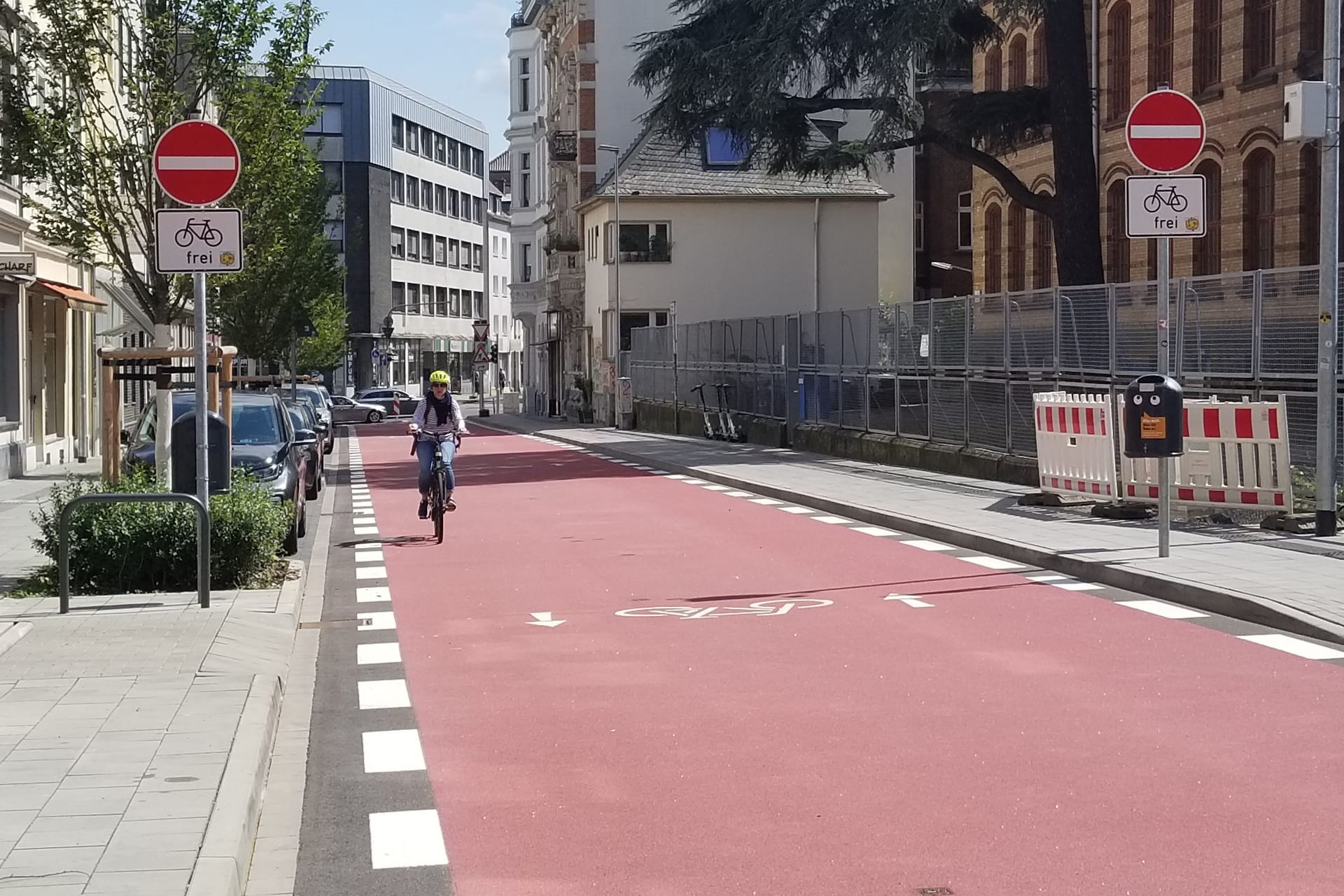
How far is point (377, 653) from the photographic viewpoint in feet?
33.9

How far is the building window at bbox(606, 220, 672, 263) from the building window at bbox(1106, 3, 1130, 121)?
22.4 meters

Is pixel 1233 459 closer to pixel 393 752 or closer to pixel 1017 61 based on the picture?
pixel 393 752

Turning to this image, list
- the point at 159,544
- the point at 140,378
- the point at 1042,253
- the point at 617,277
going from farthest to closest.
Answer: the point at 617,277
the point at 1042,253
the point at 140,378
the point at 159,544

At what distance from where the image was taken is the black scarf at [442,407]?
1941 cm

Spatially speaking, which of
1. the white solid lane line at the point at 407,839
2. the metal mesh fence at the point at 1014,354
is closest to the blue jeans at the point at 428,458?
the metal mesh fence at the point at 1014,354

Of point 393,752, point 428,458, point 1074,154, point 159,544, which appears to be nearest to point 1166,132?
point 159,544

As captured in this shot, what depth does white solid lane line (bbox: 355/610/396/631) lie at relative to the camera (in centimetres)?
1143

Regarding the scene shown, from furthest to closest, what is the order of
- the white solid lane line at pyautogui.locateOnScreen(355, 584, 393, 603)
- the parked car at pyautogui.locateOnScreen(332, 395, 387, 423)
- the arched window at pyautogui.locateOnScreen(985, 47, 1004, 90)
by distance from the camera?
1. the parked car at pyautogui.locateOnScreen(332, 395, 387, 423)
2. the arched window at pyautogui.locateOnScreen(985, 47, 1004, 90)
3. the white solid lane line at pyautogui.locateOnScreen(355, 584, 393, 603)

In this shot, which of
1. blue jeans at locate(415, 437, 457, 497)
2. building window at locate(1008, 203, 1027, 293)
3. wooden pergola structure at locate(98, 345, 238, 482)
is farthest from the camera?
building window at locate(1008, 203, 1027, 293)

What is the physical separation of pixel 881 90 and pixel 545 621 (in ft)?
68.5

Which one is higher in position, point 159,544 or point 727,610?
point 159,544

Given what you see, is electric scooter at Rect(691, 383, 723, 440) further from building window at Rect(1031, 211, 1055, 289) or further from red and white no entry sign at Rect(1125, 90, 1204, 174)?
red and white no entry sign at Rect(1125, 90, 1204, 174)

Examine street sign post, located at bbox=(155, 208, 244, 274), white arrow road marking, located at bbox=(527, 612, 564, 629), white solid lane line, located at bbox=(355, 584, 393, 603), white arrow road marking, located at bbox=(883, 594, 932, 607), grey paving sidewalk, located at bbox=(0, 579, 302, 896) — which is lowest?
white solid lane line, located at bbox=(355, 584, 393, 603)

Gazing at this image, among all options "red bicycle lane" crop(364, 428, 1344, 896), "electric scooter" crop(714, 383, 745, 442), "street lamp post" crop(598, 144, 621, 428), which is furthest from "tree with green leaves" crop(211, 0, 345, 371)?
"street lamp post" crop(598, 144, 621, 428)
